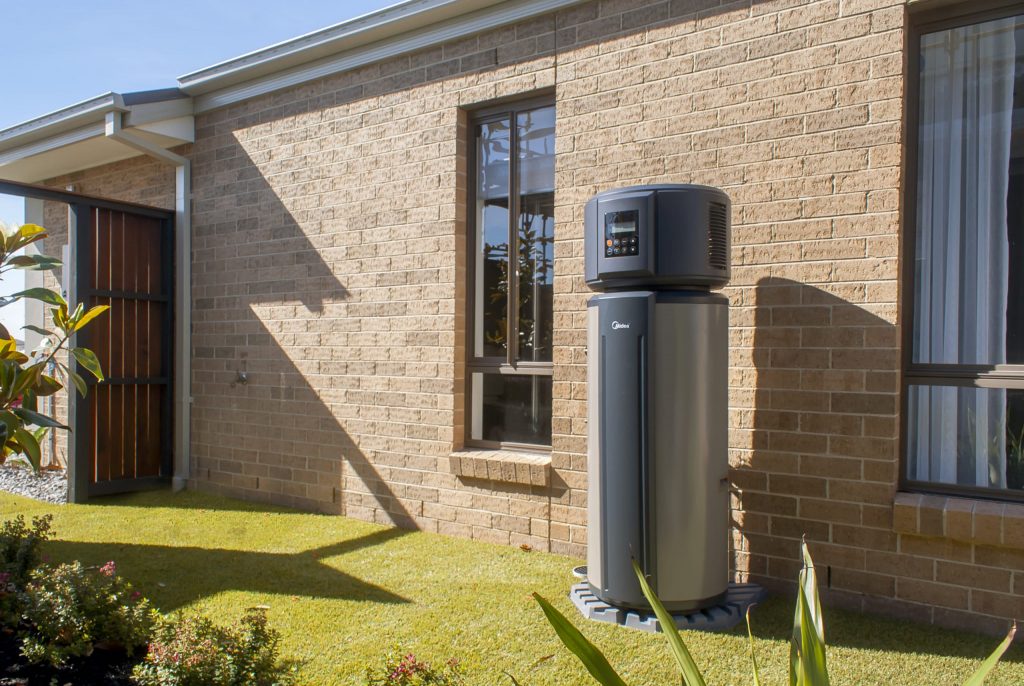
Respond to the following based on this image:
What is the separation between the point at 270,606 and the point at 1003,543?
3677 millimetres

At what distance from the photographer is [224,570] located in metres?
4.68

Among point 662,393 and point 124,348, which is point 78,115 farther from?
point 662,393

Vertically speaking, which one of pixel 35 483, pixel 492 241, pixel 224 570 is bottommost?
pixel 35 483

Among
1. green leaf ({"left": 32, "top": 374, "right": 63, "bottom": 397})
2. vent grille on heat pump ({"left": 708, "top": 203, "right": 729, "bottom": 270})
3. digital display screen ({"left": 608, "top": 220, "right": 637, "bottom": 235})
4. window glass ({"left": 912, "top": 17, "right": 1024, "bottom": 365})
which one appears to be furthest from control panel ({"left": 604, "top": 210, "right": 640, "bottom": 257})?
green leaf ({"left": 32, "top": 374, "right": 63, "bottom": 397})

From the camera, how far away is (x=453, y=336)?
5.41m

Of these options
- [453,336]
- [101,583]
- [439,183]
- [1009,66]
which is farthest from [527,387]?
[1009,66]

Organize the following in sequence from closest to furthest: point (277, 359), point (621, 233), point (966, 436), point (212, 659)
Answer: point (212, 659), point (621, 233), point (966, 436), point (277, 359)

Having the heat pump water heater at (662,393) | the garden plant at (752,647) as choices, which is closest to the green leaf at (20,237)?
the heat pump water heater at (662,393)

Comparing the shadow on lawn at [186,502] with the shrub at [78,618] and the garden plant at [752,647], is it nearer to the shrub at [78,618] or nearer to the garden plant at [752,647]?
the shrub at [78,618]

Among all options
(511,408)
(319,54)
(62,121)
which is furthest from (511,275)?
(62,121)

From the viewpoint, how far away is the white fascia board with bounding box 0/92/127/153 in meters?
6.73

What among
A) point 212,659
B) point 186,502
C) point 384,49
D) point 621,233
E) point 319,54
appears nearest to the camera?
point 212,659

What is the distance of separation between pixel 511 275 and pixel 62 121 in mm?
5139

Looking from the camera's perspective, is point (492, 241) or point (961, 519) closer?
point (961, 519)
